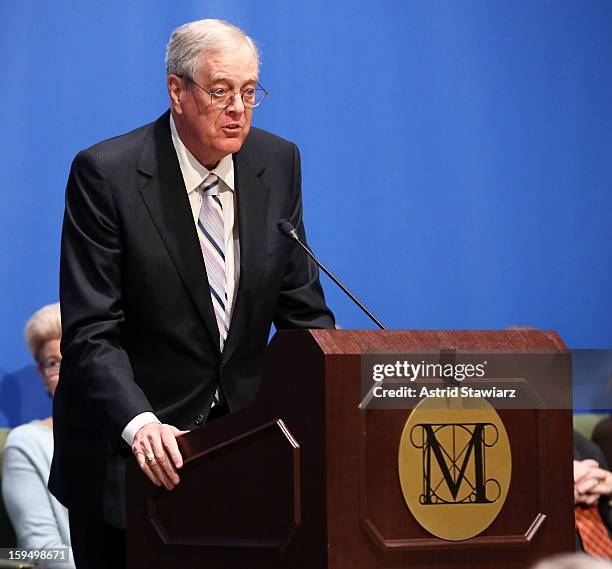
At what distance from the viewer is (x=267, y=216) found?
221 cm

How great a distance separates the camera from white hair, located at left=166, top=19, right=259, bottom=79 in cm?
212

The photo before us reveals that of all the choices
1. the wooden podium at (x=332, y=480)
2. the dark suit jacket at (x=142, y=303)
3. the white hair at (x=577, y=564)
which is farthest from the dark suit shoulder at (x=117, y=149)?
the white hair at (x=577, y=564)

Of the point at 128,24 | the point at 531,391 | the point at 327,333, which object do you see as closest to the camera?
the point at 327,333

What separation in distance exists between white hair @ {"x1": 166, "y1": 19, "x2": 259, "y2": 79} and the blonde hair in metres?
1.60

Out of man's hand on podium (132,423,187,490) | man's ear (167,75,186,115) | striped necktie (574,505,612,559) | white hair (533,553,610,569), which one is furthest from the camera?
striped necktie (574,505,612,559)

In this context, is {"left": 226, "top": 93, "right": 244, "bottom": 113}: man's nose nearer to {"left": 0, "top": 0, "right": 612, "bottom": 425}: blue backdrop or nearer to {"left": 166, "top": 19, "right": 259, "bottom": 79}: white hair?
{"left": 166, "top": 19, "right": 259, "bottom": 79}: white hair

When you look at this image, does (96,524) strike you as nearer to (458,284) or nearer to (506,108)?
(458,284)

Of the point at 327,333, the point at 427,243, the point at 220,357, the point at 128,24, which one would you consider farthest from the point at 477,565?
the point at 128,24

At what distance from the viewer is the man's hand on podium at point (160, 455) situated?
1.74m

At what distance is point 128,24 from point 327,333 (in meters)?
2.31

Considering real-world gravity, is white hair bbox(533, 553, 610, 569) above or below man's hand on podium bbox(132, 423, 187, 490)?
above

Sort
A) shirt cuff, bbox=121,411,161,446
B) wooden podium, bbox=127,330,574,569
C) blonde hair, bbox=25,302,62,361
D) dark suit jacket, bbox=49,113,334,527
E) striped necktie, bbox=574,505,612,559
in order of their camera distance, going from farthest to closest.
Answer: blonde hair, bbox=25,302,62,361 → striped necktie, bbox=574,505,612,559 → dark suit jacket, bbox=49,113,334,527 → shirt cuff, bbox=121,411,161,446 → wooden podium, bbox=127,330,574,569

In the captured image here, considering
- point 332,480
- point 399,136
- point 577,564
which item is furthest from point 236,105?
point 399,136

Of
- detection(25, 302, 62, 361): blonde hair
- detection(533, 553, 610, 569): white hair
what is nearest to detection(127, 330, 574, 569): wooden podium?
detection(533, 553, 610, 569): white hair
